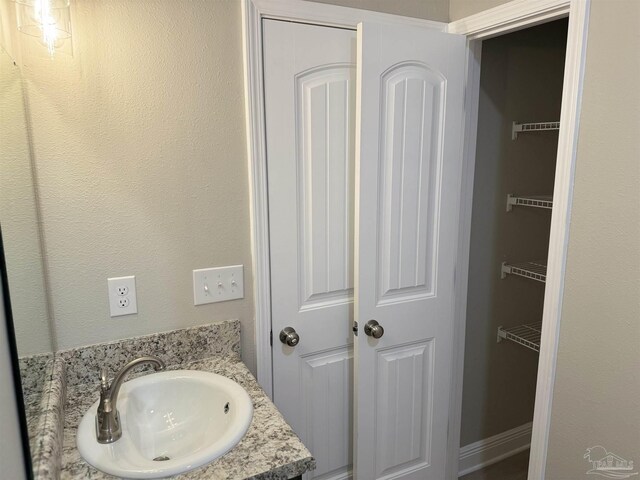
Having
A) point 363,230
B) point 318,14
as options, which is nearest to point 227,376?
point 363,230

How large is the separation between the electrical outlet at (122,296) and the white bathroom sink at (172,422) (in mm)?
211

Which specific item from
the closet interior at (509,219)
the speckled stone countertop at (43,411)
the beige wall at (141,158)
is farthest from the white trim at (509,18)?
the speckled stone countertop at (43,411)

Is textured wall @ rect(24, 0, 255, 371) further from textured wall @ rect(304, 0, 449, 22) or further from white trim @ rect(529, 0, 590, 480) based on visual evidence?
white trim @ rect(529, 0, 590, 480)

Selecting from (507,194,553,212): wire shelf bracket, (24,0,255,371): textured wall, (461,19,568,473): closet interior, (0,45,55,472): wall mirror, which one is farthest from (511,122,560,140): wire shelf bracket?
(0,45,55,472): wall mirror

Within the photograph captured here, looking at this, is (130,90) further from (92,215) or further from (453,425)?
(453,425)

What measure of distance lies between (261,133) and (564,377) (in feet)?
4.01

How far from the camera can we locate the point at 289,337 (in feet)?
5.37

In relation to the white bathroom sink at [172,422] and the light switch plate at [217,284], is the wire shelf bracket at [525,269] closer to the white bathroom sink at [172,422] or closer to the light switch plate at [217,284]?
the light switch plate at [217,284]

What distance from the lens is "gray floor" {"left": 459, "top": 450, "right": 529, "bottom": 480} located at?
2.32 meters

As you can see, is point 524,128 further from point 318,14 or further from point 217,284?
point 217,284

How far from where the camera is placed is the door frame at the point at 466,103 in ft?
4.33

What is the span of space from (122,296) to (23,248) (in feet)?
1.23

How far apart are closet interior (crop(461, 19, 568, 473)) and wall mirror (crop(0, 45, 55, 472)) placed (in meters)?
1.67

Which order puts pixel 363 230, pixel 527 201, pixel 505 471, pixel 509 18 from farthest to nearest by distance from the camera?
pixel 505 471 < pixel 527 201 < pixel 363 230 < pixel 509 18
